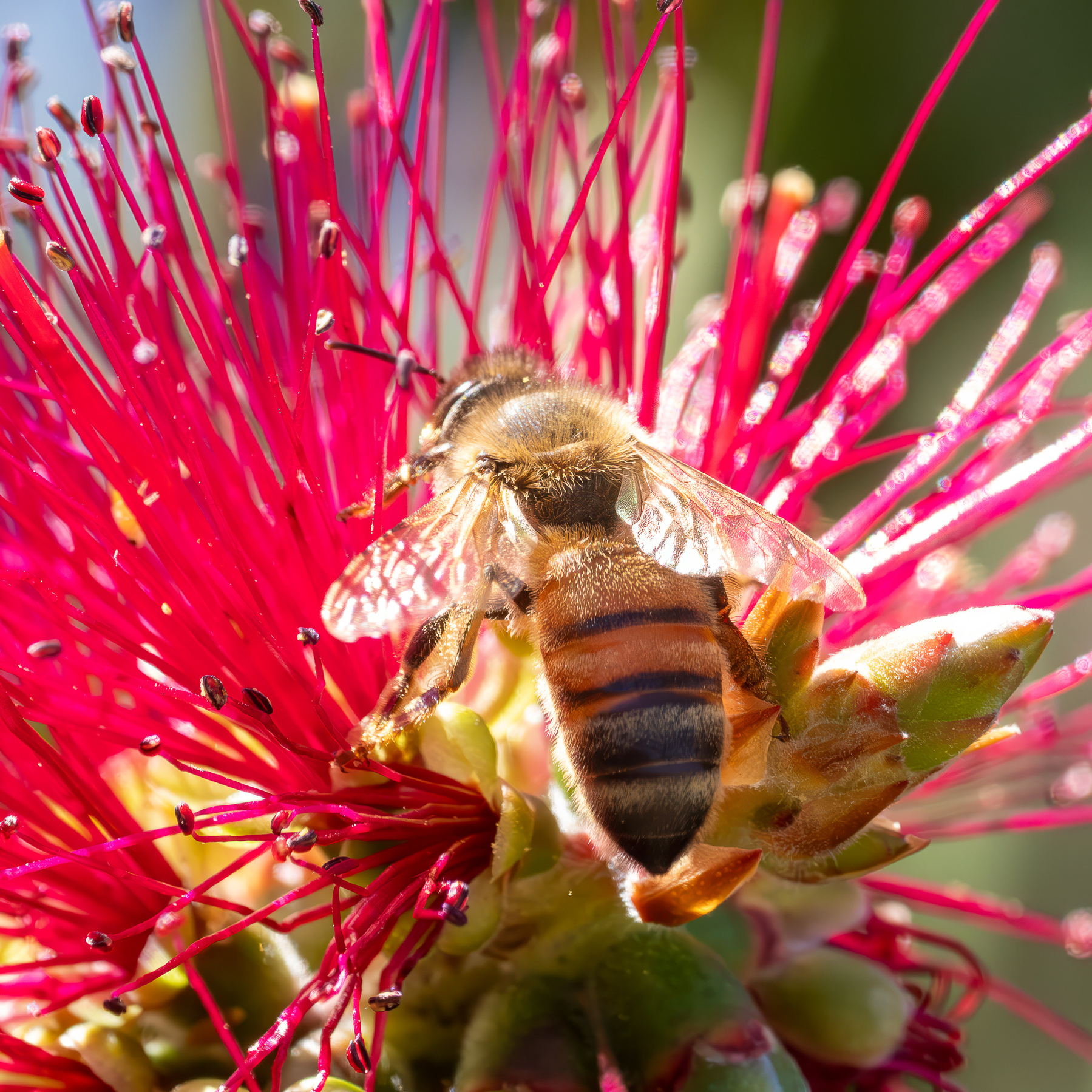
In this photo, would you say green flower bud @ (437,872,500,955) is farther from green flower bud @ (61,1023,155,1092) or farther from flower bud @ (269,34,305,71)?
flower bud @ (269,34,305,71)

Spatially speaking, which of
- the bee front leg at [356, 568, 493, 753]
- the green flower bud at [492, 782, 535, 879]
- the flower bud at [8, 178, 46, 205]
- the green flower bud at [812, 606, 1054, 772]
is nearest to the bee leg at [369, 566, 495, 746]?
the bee front leg at [356, 568, 493, 753]

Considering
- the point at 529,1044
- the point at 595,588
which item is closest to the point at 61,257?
the point at 595,588

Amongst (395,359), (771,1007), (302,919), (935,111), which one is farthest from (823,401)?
(935,111)

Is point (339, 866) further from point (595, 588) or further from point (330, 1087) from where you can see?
point (595, 588)

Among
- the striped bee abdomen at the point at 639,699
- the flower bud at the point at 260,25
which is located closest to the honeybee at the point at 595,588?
the striped bee abdomen at the point at 639,699

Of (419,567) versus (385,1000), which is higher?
(419,567)

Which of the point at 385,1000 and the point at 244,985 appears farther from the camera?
the point at 244,985
